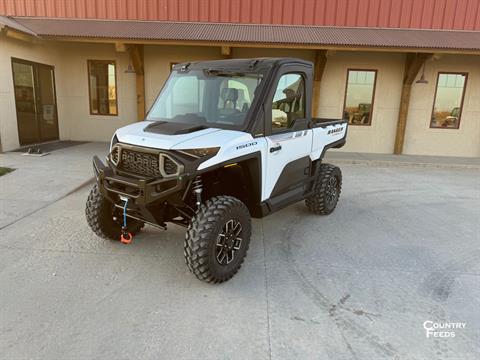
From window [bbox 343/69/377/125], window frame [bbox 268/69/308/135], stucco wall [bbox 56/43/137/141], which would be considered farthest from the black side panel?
stucco wall [bbox 56/43/137/141]

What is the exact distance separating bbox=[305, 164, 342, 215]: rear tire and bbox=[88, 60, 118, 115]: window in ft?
27.8

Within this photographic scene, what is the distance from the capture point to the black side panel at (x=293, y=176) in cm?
391

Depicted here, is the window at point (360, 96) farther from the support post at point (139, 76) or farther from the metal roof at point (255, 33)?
the support post at point (139, 76)

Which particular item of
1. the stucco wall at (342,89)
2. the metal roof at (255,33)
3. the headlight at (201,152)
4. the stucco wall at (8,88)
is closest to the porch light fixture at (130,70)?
the stucco wall at (342,89)

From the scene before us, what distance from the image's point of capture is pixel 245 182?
3.59 metres

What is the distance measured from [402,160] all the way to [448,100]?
2811 mm

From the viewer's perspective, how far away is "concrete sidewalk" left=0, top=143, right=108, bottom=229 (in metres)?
5.06

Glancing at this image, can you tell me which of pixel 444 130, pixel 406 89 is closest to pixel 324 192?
pixel 406 89

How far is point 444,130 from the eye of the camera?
10891 mm

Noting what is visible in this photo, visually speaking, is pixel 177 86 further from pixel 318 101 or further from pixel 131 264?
pixel 318 101

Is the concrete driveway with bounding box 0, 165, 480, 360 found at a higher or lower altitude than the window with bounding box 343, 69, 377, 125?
lower

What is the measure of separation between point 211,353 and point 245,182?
1.72m

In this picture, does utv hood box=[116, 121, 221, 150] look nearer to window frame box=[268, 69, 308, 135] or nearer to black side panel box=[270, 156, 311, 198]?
window frame box=[268, 69, 308, 135]

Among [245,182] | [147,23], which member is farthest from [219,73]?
[147,23]
